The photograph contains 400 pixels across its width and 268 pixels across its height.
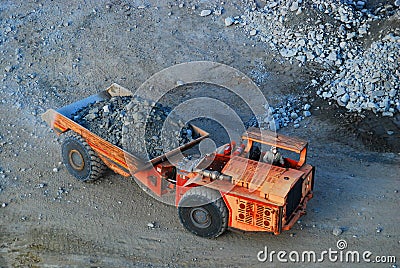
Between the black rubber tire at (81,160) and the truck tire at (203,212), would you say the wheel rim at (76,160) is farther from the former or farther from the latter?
the truck tire at (203,212)

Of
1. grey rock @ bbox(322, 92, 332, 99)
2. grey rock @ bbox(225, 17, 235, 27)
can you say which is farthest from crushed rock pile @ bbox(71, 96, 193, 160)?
grey rock @ bbox(225, 17, 235, 27)

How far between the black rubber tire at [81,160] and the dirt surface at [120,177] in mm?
229

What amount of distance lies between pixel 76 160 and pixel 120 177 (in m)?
0.83

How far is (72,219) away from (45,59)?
19.0ft

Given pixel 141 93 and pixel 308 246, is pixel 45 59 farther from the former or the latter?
pixel 308 246

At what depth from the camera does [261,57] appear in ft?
48.6

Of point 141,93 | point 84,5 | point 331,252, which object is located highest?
point 84,5

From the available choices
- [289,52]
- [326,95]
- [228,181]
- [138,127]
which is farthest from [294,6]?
[228,181]

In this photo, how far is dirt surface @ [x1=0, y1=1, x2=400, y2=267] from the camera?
9734 mm

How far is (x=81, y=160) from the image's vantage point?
11.1 m

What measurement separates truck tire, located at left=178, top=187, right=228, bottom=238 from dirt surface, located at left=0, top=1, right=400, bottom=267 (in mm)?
208

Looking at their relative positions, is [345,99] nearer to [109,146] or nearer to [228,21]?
[228,21]

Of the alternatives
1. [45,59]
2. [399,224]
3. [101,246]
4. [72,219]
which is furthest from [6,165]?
[399,224]

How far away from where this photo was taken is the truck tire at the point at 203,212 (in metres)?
9.38
